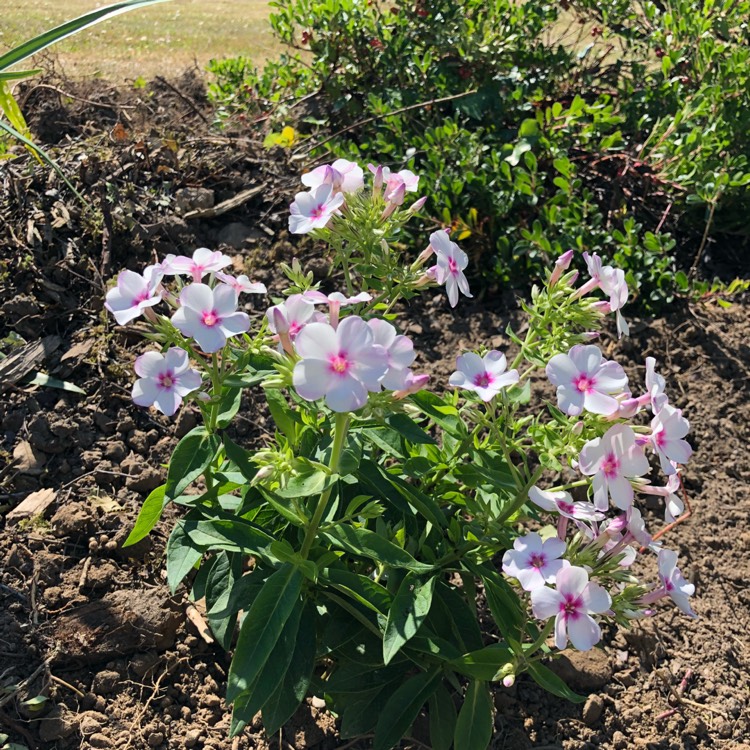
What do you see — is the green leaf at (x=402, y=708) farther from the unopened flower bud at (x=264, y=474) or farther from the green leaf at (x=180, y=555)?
the unopened flower bud at (x=264, y=474)

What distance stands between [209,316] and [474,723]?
116 cm

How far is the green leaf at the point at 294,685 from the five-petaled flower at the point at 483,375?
730 millimetres

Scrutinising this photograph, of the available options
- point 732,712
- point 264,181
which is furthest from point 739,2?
point 732,712

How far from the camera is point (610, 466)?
5.54ft

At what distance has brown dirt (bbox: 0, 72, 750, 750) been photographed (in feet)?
7.52

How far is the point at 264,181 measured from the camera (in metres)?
3.82

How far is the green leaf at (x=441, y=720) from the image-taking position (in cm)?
210

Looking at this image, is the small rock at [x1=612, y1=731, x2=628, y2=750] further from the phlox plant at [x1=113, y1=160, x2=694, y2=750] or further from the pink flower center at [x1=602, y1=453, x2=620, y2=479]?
the pink flower center at [x1=602, y1=453, x2=620, y2=479]

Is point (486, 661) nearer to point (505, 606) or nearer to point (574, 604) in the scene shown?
point (505, 606)

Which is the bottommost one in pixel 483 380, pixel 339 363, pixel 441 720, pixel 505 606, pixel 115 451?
pixel 441 720

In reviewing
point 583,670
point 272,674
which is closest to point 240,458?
point 272,674

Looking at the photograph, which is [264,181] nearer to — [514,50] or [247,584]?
[514,50]

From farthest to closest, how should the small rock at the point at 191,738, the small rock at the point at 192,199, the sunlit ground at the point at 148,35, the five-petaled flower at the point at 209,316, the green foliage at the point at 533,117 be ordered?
the sunlit ground at the point at 148,35, the green foliage at the point at 533,117, the small rock at the point at 192,199, the small rock at the point at 191,738, the five-petaled flower at the point at 209,316

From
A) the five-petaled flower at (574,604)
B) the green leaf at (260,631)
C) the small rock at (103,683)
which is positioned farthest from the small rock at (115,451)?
the five-petaled flower at (574,604)
